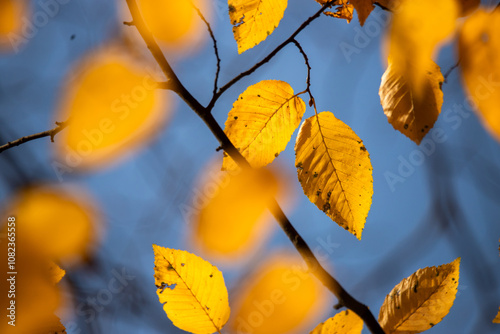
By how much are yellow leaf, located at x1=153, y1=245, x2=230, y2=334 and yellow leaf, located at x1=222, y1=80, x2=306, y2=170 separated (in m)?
0.16

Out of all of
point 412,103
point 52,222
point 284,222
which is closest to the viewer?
point 284,222

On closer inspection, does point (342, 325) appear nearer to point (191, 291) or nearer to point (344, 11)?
point (191, 291)

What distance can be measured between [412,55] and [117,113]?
1.58ft

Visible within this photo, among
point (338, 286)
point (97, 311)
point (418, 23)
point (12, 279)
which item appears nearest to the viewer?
point (338, 286)

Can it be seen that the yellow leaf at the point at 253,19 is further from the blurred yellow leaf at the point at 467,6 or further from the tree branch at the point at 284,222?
the blurred yellow leaf at the point at 467,6

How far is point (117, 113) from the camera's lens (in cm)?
61

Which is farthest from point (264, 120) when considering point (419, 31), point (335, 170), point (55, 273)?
point (55, 273)

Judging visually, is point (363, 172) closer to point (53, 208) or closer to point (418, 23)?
point (418, 23)

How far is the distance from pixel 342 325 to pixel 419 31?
1.24 ft

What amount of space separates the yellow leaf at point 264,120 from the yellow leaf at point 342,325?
0.72ft

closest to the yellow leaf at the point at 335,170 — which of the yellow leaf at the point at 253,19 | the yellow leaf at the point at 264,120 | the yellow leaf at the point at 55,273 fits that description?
the yellow leaf at the point at 264,120

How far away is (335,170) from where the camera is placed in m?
0.46

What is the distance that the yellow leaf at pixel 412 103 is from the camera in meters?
0.42

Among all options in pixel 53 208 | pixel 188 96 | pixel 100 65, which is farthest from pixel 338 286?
pixel 53 208
